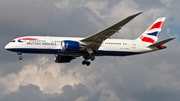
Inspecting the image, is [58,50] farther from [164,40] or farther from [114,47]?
[164,40]

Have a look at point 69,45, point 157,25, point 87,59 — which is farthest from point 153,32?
point 69,45

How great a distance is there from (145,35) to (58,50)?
59.0ft

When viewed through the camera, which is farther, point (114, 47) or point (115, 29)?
point (114, 47)

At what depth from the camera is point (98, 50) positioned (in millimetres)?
95875

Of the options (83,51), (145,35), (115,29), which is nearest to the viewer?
(115,29)

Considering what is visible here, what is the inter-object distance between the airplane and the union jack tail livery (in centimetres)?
35

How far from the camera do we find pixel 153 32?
4090 inches

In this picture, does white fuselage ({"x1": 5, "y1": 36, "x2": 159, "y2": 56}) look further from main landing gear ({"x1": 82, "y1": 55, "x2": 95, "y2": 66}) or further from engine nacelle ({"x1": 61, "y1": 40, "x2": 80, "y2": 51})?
engine nacelle ({"x1": 61, "y1": 40, "x2": 80, "y2": 51})

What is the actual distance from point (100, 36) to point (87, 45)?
2910mm

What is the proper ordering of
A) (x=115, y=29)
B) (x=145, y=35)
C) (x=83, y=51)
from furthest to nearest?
(x=145, y=35)
(x=83, y=51)
(x=115, y=29)

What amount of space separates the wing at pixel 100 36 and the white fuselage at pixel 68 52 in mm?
1679

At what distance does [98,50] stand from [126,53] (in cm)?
514

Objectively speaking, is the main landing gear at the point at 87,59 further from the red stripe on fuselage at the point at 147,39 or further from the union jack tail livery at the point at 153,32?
the red stripe on fuselage at the point at 147,39

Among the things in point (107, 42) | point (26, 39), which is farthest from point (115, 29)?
point (26, 39)
